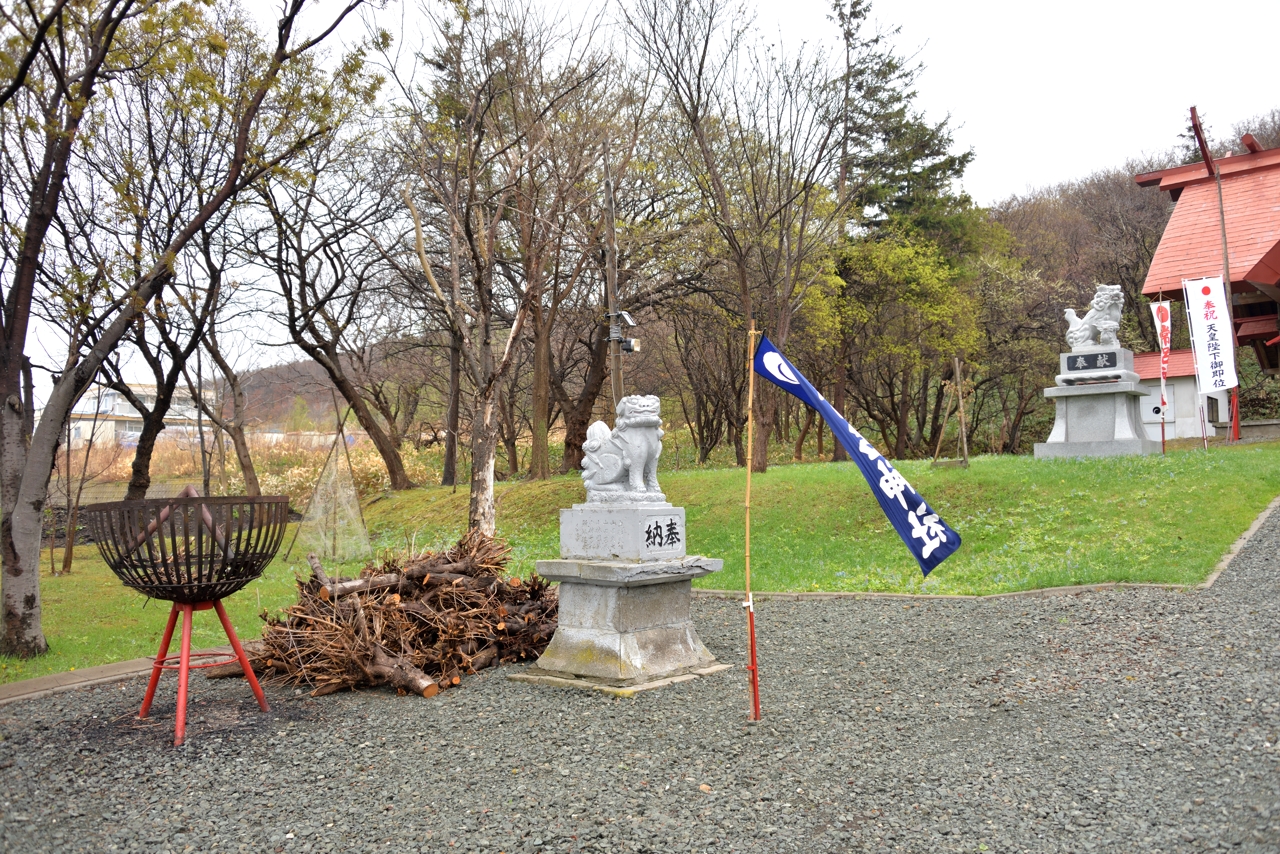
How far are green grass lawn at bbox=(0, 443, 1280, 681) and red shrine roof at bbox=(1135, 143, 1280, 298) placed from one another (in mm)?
5109

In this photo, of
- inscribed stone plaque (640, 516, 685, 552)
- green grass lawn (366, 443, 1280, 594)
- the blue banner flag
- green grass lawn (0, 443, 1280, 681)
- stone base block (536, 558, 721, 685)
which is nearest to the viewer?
the blue banner flag

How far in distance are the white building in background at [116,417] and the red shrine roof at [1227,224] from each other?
23057mm

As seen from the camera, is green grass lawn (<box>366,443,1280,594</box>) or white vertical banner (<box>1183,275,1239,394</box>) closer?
green grass lawn (<box>366,443,1280,594</box>)

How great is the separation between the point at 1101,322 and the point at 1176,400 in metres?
9.31

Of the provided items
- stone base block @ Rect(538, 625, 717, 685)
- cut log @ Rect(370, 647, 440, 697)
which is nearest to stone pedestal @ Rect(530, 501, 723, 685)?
stone base block @ Rect(538, 625, 717, 685)

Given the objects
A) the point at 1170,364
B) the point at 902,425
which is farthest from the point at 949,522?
the point at 902,425

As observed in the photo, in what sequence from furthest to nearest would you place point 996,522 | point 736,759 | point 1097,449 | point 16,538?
point 1097,449
point 996,522
point 16,538
point 736,759

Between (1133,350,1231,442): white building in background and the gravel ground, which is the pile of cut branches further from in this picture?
(1133,350,1231,442): white building in background

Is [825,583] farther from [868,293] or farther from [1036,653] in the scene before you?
[868,293]

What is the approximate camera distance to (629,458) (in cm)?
673

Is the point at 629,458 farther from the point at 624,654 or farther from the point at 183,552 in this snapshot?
the point at 183,552

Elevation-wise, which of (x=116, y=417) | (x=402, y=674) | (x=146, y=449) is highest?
(x=116, y=417)

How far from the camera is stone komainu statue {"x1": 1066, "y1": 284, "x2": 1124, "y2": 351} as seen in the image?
55.4 feet

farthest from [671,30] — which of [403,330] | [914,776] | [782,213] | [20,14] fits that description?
[914,776]
